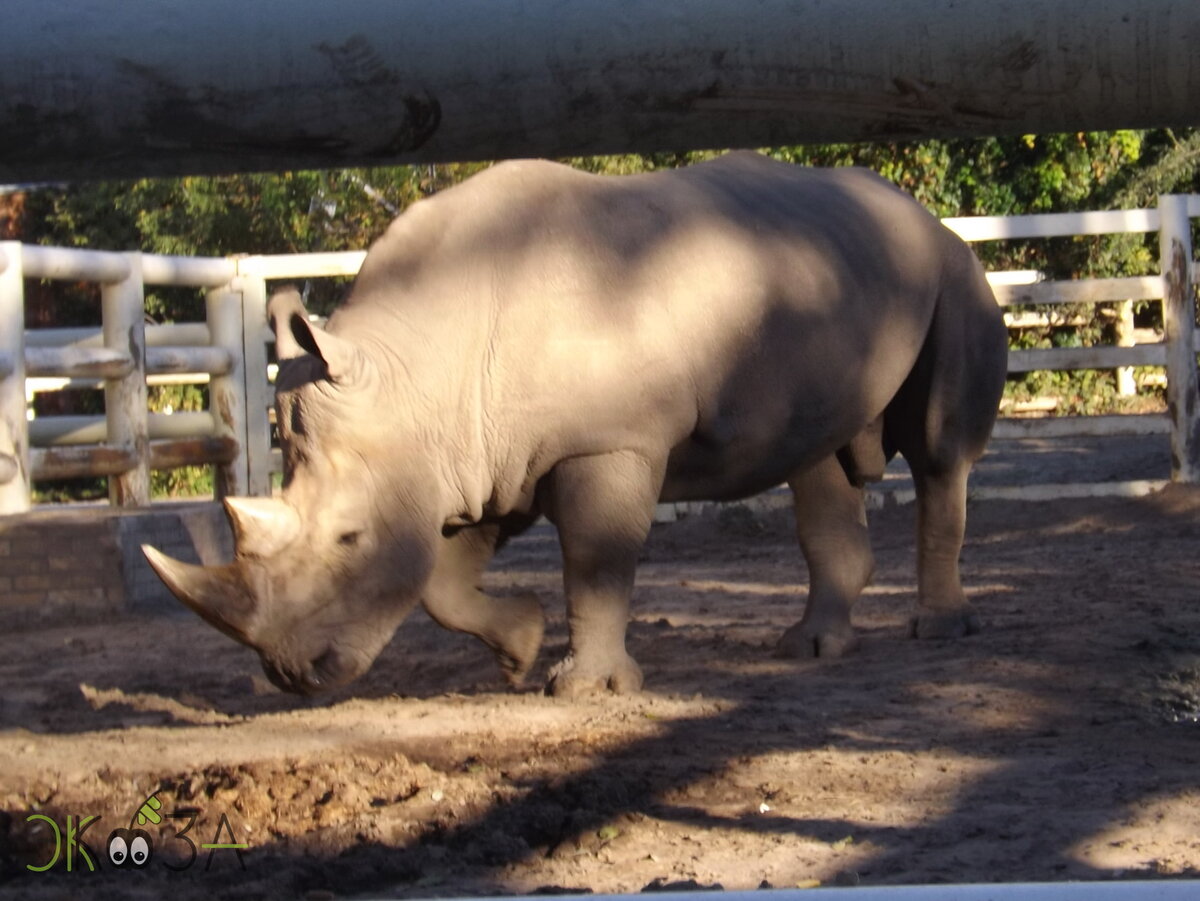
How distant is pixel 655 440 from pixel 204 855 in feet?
7.37

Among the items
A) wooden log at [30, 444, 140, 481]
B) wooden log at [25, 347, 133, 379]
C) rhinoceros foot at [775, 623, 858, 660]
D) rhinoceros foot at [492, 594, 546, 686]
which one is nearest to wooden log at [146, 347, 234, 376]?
wooden log at [25, 347, 133, 379]

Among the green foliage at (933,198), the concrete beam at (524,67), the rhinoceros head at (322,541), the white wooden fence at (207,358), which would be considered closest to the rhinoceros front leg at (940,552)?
the rhinoceros head at (322,541)

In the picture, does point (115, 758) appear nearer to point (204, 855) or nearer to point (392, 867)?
point (204, 855)

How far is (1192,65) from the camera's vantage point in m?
1.17

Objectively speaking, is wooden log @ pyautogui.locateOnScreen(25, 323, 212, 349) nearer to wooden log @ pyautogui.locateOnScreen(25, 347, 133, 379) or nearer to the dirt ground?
wooden log @ pyautogui.locateOnScreen(25, 347, 133, 379)

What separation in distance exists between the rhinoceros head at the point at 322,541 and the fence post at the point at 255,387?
5.44m

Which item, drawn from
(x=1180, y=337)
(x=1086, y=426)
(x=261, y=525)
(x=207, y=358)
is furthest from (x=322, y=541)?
(x=1180, y=337)

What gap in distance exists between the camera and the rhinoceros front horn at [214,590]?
15.7 feet

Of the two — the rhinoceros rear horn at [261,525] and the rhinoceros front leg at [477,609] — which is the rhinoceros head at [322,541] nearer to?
the rhinoceros rear horn at [261,525]

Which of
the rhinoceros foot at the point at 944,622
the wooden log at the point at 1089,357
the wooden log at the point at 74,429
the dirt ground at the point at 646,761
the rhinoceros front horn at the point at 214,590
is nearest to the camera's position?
the dirt ground at the point at 646,761

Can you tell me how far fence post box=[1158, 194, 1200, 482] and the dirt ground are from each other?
10.7 ft

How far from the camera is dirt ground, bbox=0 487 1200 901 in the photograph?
3.64 metres

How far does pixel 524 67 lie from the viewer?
3.91ft

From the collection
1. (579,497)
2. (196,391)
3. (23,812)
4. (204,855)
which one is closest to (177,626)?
(579,497)
